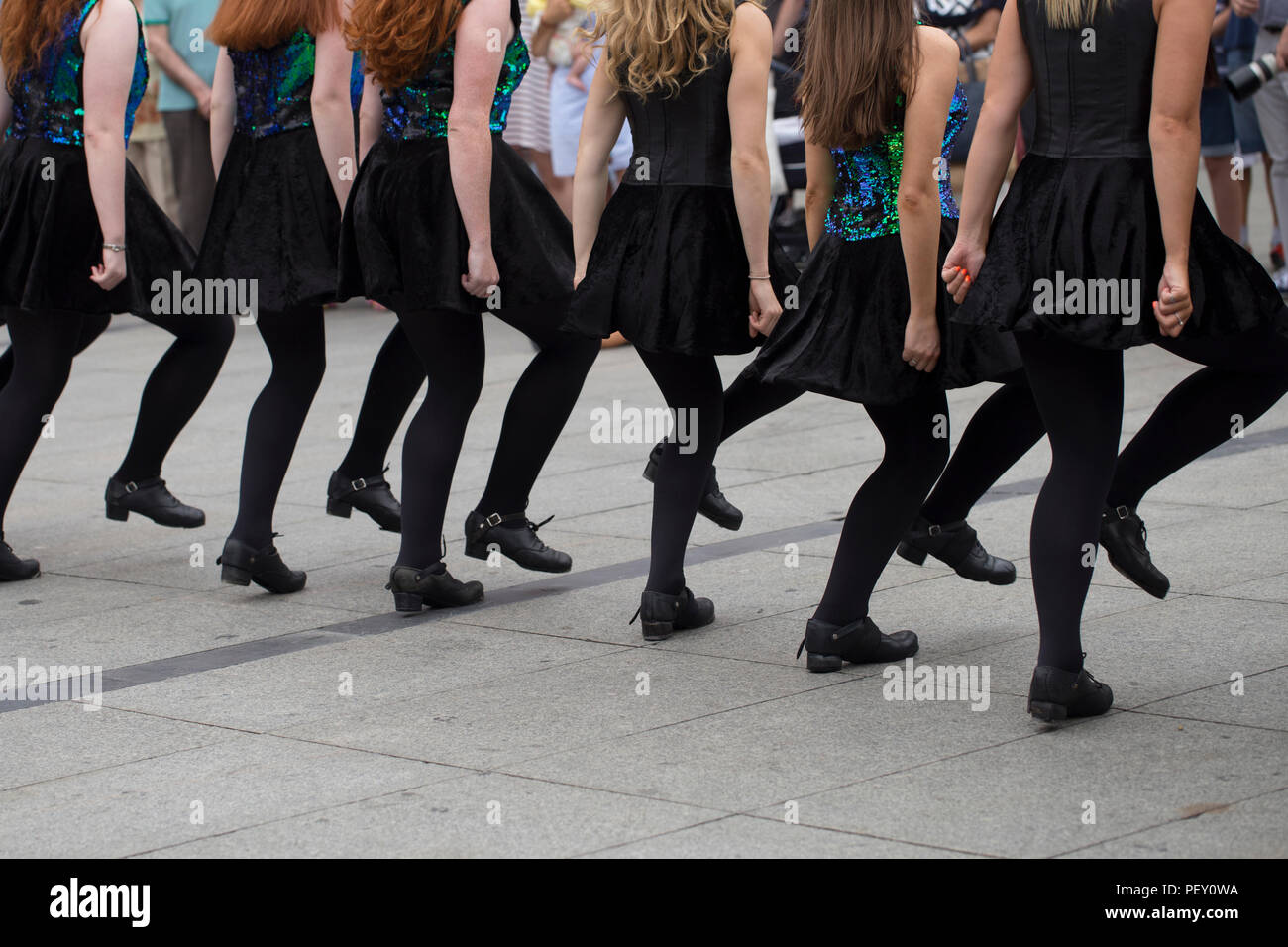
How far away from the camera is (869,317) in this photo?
4.51 meters

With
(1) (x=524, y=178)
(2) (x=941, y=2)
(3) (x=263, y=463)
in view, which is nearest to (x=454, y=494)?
(3) (x=263, y=463)

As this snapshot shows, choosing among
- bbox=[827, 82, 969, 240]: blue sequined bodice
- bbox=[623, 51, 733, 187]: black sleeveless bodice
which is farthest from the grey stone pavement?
bbox=[623, 51, 733, 187]: black sleeveless bodice

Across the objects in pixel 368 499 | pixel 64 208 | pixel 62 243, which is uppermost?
pixel 64 208

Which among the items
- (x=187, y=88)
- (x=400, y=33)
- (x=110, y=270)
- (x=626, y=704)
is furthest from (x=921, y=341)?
(x=187, y=88)

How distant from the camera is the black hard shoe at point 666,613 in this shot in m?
5.09

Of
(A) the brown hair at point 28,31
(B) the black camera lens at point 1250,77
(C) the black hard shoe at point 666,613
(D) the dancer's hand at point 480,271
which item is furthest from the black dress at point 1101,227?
(B) the black camera lens at point 1250,77

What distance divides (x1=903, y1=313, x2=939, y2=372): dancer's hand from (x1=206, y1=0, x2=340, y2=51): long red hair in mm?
2147

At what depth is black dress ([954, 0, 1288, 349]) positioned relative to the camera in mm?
3945

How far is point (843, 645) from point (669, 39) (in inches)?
63.9

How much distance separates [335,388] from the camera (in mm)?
10148

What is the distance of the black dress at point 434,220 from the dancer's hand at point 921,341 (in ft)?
4.52

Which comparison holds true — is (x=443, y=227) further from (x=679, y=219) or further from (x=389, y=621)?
(x=389, y=621)

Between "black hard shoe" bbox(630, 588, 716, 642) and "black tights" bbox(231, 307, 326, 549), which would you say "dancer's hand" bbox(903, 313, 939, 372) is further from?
"black tights" bbox(231, 307, 326, 549)

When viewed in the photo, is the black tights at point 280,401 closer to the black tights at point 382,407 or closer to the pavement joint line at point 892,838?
the black tights at point 382,407
